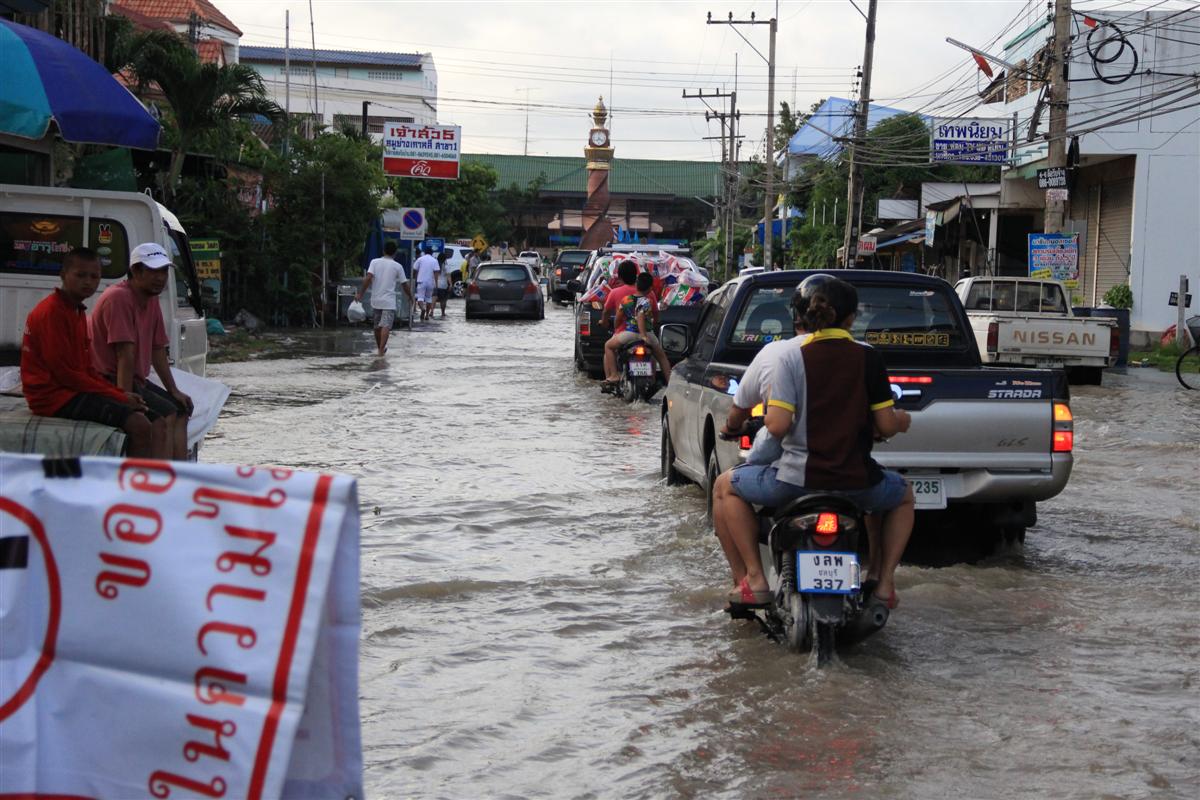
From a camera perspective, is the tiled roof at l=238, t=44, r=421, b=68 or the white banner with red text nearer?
the white banner with red text

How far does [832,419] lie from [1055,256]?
64.8 feet

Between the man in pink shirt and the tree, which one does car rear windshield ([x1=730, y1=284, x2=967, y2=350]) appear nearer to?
the man in pink shirt

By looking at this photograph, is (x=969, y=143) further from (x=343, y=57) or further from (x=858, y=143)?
(x=343, y=57)

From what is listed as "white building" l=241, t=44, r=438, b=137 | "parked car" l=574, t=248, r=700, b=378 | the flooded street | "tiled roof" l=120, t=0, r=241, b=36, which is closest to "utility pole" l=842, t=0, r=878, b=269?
"parked car" l=574, t=248, r=700, b=378

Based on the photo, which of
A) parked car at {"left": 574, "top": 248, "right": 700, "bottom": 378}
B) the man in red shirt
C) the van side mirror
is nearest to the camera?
the man in red shirt

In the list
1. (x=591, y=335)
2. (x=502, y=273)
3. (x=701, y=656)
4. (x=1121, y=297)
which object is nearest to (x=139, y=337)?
(x=701, y=656)

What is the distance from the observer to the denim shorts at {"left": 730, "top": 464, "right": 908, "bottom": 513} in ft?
19.8

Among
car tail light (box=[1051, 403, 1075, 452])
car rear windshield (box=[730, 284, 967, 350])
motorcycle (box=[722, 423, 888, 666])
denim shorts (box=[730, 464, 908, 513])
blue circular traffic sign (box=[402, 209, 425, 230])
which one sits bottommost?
motorcycle (box=[722, 423, 888, 666])

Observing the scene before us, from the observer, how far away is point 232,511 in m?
2.99

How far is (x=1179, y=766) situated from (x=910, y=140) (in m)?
45.8

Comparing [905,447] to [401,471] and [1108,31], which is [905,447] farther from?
[1108,31]

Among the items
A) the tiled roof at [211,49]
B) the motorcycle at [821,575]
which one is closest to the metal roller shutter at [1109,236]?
the motorcycle at [821,575]

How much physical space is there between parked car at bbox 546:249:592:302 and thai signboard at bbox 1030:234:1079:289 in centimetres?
2608

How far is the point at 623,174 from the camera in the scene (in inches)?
3620
